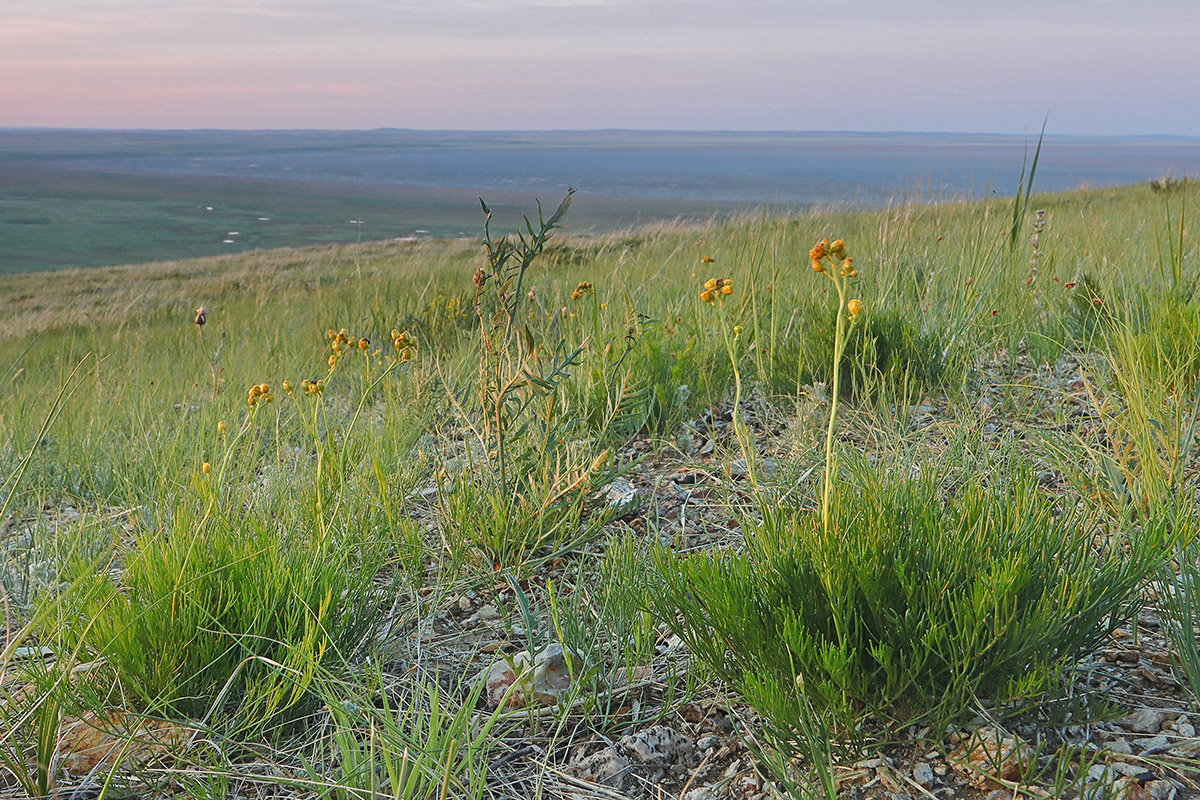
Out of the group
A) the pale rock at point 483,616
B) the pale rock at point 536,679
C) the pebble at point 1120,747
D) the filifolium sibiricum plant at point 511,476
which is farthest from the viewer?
the filifolium sibiricum plant at point 511,476

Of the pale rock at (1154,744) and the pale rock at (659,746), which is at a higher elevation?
the pale rock at (1154,744)

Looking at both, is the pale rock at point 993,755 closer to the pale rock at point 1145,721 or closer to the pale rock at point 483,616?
the pale rock at point 1145,721

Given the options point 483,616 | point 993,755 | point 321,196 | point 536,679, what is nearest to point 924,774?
point 993,755

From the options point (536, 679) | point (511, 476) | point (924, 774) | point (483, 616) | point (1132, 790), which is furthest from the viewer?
point (511, 476)

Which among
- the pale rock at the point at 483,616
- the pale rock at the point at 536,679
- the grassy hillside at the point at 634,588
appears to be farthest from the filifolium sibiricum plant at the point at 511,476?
the pale rock at the point at 536,679

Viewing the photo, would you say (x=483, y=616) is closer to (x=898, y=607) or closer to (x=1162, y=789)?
(x=898, y=607)

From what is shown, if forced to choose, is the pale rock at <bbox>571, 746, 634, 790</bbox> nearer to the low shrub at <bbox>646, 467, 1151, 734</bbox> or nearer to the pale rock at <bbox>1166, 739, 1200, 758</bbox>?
the low shrub at <bbox>646, 467, 1151, 734</bbox>

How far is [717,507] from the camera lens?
2617 mm

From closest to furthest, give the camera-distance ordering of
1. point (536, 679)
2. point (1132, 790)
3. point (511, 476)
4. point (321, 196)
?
point (1132, 790), point (536, 679), point (511, 476), point (321, 196)

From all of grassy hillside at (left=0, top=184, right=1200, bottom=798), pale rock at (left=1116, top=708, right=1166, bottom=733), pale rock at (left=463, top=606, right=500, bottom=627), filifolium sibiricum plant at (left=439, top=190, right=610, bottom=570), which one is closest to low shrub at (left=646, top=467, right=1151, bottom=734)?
grassy hillside at (left=0, top=184, right=1200, bottom=798)

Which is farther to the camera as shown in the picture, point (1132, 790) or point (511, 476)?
point (511, 476)

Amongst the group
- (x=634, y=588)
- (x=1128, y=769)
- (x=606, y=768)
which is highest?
(x=634, y=588)

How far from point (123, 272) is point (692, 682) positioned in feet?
102

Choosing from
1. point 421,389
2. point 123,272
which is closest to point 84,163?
point 123,272
